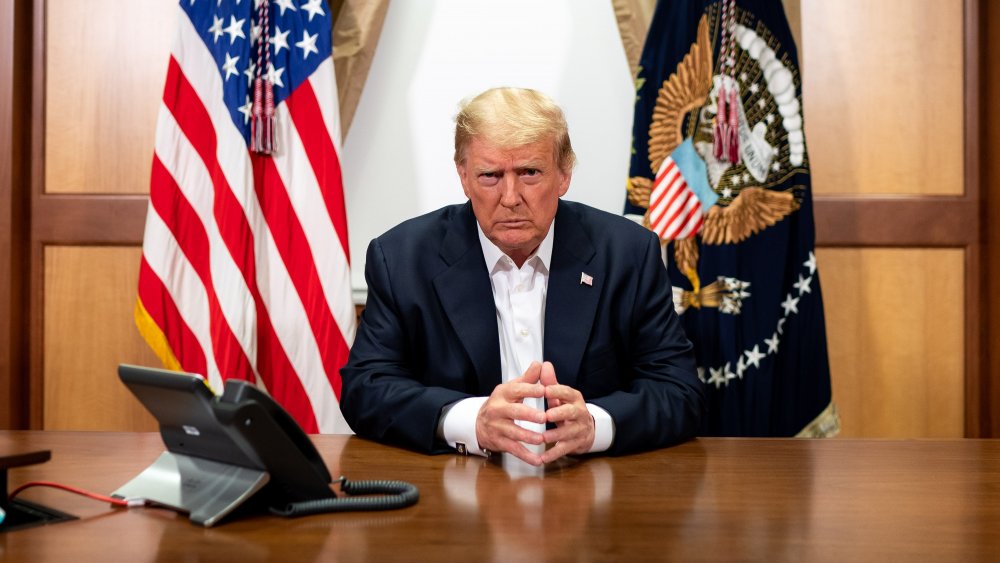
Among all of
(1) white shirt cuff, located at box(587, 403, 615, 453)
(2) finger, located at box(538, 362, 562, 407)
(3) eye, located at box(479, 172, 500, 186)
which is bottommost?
(1) white shirt cuff, located at box(587, 403, 615, 453)

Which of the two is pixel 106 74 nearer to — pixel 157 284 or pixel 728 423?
pixel 157 284

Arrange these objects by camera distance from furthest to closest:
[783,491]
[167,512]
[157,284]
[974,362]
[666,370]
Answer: [974,362] → [157,284] → [666,370] → [783,491] → [167,512]

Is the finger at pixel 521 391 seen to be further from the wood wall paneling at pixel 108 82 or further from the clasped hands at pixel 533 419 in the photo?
the wood wall paneling at pixel 108 82

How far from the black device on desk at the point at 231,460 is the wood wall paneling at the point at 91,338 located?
2363 mm

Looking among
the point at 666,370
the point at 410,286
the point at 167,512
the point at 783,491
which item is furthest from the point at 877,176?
the point at 167,512

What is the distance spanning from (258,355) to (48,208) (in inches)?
43.7

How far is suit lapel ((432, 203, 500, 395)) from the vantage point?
6.31 feet

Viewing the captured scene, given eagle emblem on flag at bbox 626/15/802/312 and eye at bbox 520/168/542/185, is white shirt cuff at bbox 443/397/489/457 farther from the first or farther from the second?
eagle emblem on flag at bbox 626/15/802/312

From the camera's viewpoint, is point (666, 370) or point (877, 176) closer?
point (666, 370)

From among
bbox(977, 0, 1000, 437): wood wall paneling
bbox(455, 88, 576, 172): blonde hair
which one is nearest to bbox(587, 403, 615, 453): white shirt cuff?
bbox(455, 88, 576, 172): blonde hair

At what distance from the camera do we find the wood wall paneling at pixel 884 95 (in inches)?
132

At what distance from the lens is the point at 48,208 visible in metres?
3.45

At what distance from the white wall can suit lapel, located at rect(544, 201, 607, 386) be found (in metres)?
1.45

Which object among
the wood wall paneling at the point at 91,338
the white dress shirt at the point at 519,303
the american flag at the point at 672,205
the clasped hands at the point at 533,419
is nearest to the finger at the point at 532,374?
the clasped hands at the point at 533,419
